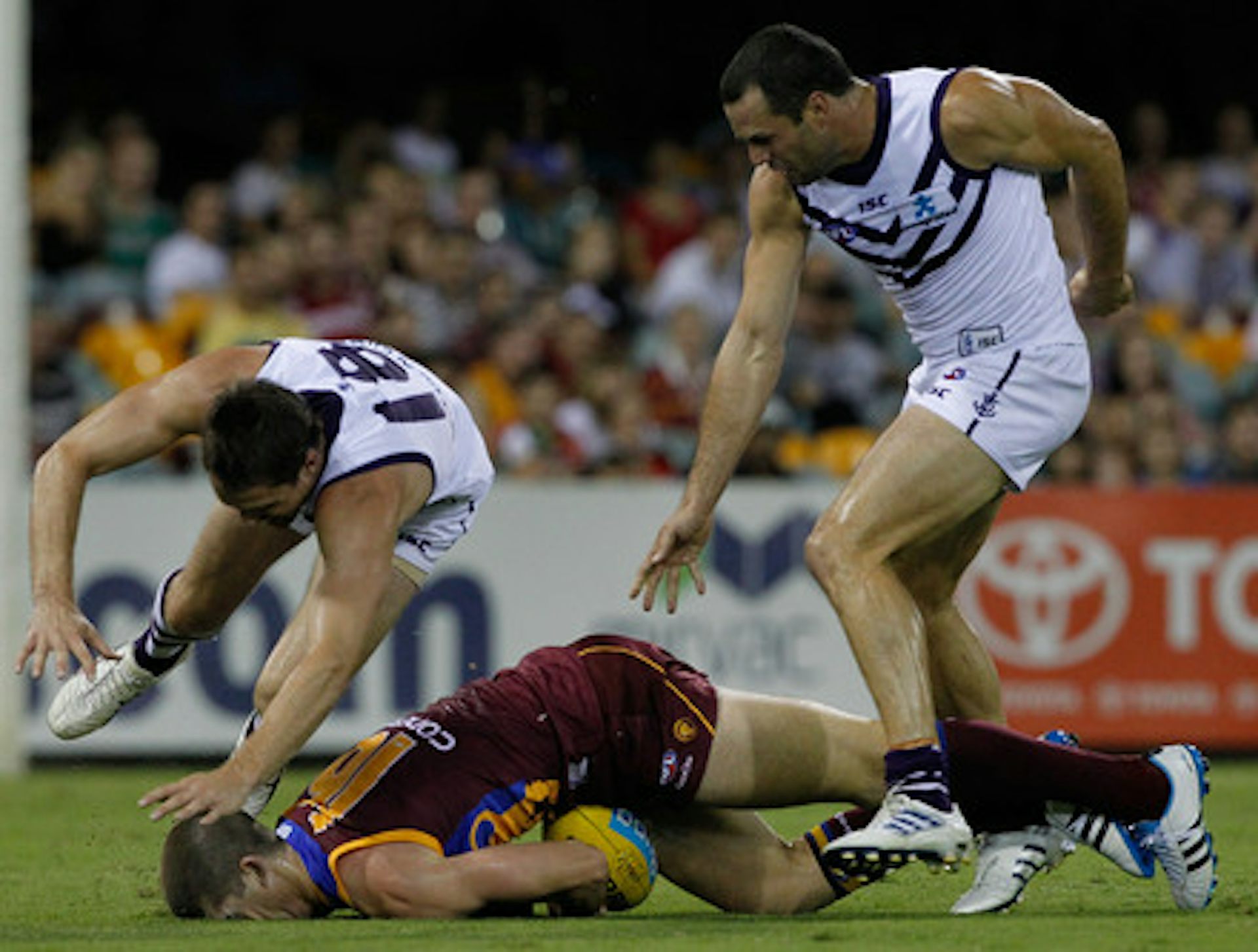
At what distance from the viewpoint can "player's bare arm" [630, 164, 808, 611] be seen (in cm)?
730

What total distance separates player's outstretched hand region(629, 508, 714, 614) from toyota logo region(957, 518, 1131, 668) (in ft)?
17.8

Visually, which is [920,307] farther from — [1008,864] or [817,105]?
[1008,864]

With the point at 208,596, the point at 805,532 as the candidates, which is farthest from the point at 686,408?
the point at 208,596

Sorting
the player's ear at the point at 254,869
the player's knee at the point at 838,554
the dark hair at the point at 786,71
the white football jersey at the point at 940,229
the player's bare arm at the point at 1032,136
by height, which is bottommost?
the player's ear at the point at 254,869

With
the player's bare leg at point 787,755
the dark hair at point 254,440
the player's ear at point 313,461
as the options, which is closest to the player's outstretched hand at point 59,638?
the dark hair at point 254,440

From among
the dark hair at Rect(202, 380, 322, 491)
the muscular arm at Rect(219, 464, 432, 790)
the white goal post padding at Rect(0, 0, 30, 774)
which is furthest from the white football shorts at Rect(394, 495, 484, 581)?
the white goal post padding at Rect(0, 0, 30, 774)

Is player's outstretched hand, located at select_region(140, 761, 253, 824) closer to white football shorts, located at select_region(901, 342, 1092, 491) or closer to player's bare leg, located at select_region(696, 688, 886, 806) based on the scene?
player's bare leg, located at select_region(696, 688, 886, 806)

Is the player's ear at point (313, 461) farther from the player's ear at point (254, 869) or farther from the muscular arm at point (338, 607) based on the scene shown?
the player's ear at point (254, 869)

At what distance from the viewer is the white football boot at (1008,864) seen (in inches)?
267

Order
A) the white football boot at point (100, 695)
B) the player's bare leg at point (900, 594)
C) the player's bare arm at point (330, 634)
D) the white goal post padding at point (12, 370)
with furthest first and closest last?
the white goal post padding at point (12, 370)
the white football boot at point (100, 695)
the player's bare leg at point (900, 594)
the player's bare arm at point (330, 634)

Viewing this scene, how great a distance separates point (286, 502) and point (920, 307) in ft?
6.28

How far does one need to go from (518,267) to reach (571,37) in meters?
3.68

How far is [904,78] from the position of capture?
7207 millimetres

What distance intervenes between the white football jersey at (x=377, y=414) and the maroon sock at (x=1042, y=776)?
1687 millimetres
